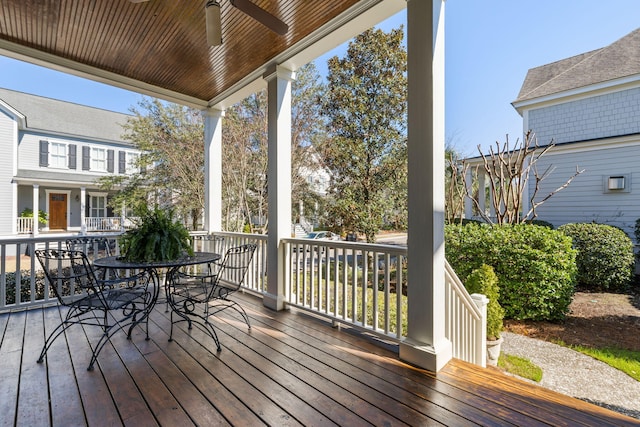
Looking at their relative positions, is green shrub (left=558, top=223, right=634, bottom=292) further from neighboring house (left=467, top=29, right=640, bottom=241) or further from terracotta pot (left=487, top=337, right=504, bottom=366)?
terracotta pot (left=487, top=337, right=504, bottom=366)

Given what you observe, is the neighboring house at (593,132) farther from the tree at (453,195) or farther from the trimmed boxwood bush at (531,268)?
the trimmed boxwood bush at (531,268)

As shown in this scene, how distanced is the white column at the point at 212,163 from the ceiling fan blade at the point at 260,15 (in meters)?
2.97

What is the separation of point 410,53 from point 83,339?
383 cm

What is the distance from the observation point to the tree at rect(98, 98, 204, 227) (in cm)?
811

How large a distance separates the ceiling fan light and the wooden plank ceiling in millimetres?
614

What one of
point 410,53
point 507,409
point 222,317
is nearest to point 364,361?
point 507,409

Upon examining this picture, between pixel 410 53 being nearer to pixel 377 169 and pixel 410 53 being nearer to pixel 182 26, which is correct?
pixel 182 26

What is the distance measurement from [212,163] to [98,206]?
41.8ft

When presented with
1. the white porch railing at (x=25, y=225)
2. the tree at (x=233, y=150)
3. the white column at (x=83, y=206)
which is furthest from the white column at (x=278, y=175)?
the white porch railing at (x=25, y=225)

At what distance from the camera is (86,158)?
14.0 m

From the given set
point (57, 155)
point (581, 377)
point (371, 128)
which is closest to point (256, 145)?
point (371, 128)

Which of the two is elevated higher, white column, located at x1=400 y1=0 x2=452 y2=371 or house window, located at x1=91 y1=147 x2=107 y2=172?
house window, located at x1=91 y1=147 x2=107 y2=172

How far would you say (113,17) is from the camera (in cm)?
297

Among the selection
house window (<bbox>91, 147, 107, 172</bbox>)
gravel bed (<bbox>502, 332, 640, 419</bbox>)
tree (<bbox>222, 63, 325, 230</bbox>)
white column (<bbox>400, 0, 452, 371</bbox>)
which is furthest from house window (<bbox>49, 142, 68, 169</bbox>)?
gravel bed (<bbox>502, 332, 640, 419</bbox>)
